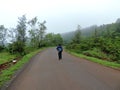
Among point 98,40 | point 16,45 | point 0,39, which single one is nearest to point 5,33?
point 0,39

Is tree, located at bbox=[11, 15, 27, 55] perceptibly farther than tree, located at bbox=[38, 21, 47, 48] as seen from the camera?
No

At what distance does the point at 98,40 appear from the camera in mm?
44500

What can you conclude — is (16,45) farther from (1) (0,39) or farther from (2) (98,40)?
(1) (0,39)

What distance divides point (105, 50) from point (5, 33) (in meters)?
76.0

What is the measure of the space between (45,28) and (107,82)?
3545 inches

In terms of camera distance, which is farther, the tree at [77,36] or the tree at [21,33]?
the tree at [77,36]

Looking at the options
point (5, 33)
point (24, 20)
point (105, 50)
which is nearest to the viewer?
point (105, 50)

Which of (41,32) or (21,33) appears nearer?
(21,33)

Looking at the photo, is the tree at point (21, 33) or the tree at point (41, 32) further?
the tree at point (41, 32)

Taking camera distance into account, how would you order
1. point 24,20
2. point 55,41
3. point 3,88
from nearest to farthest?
point 3,88 → point 24,20 → point 55,41

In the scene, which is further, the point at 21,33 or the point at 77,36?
the point at 77,36

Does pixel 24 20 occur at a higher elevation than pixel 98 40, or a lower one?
higher

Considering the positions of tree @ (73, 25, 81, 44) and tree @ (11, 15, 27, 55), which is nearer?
tree @ (11, 15, 27, 55)

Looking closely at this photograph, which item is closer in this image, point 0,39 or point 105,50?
point 105,50
